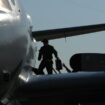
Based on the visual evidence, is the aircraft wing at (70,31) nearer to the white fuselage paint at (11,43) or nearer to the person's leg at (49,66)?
the person's leg at (49,66)

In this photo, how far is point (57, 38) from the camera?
27.2 metres

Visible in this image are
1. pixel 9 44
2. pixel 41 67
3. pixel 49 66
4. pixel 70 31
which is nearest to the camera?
pixel 9 44

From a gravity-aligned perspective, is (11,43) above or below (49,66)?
above

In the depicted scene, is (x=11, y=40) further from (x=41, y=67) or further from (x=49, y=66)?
(x=49, y=66)

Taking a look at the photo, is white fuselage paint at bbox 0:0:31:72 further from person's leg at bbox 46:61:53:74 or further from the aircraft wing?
the aircraft wing

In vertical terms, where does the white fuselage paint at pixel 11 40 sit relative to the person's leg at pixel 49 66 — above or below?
above

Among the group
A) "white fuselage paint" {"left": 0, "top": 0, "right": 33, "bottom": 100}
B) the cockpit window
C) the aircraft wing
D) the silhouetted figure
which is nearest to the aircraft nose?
"white fuselage paint" {"left": 0, "top": 0, "right": 33, "bottom": 100}

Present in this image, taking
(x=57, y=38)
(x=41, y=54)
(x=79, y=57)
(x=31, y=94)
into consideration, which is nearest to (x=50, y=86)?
(x=31, y=94)

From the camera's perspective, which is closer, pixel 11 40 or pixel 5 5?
pixel 11 40

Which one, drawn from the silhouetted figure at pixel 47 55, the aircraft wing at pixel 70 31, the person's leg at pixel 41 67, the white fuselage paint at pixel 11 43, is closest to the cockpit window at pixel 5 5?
the white fuselage paint at pixel 11 43

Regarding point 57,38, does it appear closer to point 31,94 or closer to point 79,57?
point 79,57

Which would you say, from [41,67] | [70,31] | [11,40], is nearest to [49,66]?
[41,67]

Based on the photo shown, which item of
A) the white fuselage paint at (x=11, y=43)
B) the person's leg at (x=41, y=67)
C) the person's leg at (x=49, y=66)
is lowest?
the person's leg at (x=49, y=66)

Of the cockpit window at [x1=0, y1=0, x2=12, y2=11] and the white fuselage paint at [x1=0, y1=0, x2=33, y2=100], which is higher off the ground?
the cockpit window at [x1=0, y1=0, x2=12, y2=11]
